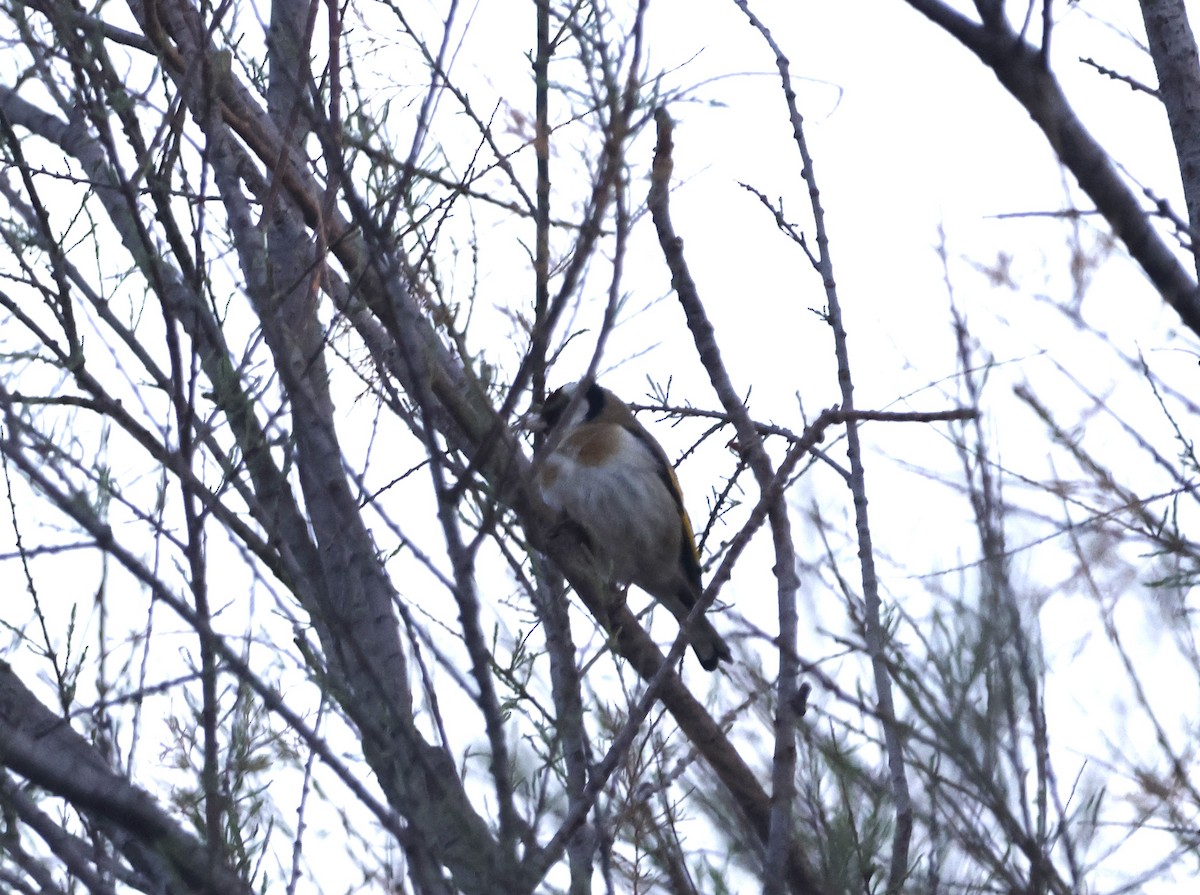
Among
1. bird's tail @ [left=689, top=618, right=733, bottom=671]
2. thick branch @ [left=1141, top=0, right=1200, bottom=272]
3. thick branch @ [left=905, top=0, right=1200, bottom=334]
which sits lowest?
thick branch @ [left=905, top=0, right=1200, bottom=334]

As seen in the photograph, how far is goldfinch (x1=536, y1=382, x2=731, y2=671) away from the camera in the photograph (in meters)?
6.00

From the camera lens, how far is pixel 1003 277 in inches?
152

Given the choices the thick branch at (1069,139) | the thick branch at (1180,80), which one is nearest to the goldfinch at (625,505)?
the thick branch at (1180,80)

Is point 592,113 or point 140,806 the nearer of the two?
point 140,806

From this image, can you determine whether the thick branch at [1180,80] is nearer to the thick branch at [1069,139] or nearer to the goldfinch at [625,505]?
the thick branch at [1069,139]

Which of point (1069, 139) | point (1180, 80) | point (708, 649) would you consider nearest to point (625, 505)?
point (708, 649)

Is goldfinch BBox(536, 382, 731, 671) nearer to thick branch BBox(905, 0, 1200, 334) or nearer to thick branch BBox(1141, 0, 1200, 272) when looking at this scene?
thick branch BBox(1141, 0, 1200, 272)

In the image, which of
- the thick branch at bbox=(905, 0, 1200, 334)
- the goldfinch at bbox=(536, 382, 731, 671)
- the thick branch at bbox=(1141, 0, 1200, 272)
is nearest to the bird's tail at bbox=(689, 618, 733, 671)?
the goldfinch at bbox=(536, 382, 731, 671)

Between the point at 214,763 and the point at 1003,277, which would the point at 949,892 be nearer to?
the point at 214,763

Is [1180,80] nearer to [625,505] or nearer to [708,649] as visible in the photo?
[708,649]

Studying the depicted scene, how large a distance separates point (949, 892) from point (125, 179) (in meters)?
1.71

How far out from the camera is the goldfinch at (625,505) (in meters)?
6.00

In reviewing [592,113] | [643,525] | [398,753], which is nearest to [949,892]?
[398,753]

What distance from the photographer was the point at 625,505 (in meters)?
6.00
